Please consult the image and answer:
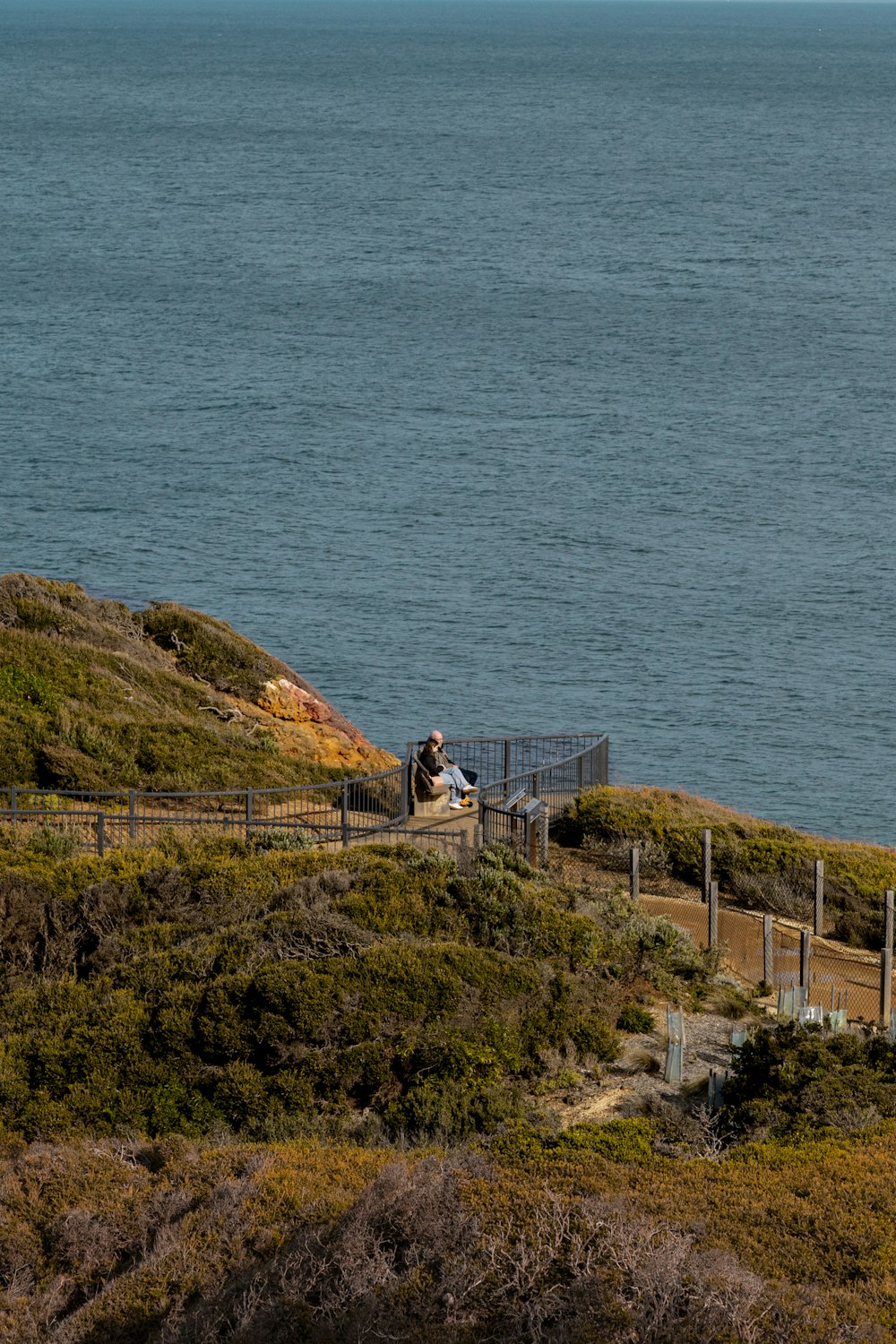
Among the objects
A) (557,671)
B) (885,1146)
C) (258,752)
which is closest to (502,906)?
(885,1146)

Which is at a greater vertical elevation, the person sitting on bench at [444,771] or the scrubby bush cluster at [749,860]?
the person sitting on bench at [444,771]

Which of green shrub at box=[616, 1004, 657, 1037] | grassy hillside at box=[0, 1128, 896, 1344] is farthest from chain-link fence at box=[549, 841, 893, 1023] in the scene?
grassy hillside at box=[0, 1128, 896, 1344]

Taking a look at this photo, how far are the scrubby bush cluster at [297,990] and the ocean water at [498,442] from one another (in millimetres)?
24585

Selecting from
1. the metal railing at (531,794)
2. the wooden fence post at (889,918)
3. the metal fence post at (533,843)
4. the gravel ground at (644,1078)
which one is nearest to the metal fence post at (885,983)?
the wooden fence post at (889,918)

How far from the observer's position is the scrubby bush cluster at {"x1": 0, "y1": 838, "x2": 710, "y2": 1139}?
1086 cm

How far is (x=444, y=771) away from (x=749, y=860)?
3.58 metres

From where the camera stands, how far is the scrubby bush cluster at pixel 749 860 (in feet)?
58.6

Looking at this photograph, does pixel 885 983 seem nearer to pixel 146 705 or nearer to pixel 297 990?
pixel 297 990

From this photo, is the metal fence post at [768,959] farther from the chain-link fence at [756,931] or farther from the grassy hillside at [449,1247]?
the grassy hillside at [449,1247]

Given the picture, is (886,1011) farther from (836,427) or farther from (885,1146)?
(836,427)

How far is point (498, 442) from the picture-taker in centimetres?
6512

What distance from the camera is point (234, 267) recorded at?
95.8 meters

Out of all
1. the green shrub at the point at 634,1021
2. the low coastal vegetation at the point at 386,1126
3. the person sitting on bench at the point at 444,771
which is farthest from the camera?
the person sitting on bench at the point at 444,771

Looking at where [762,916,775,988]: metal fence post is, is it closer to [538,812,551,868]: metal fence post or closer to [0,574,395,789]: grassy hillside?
[538,812,551,868]: metal fence post
